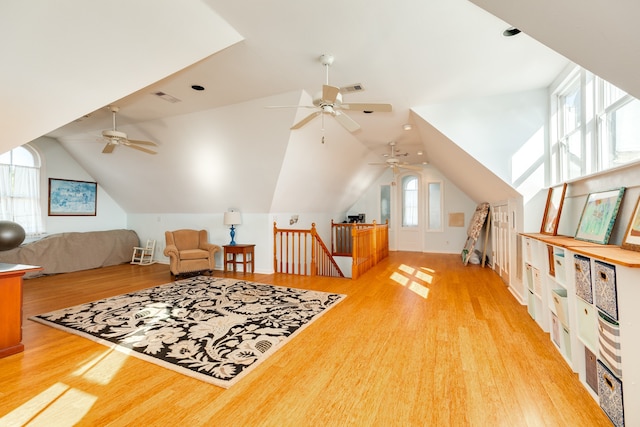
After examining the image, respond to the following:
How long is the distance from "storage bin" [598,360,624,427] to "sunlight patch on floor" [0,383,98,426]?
3.10m

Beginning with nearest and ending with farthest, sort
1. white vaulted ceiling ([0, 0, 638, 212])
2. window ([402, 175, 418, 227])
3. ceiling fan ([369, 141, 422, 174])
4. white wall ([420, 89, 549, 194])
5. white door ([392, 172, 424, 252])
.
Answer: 1. white vaulted ceiling ([0, 0, 638, 212])
2. white wall ([420, 89, 549, 194])
3. ceiling fan ([369, 141, 422, 174])
4. white door ([392, 172, 424, 252])
5. window ([402, 175, 418, 227])

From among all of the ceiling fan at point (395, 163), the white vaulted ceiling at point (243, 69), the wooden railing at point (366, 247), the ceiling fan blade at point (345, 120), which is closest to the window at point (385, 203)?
the wooden railing at point (366, 247)

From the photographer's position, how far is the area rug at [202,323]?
245 cm

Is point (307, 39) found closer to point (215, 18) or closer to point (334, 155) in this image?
point (215, 18)

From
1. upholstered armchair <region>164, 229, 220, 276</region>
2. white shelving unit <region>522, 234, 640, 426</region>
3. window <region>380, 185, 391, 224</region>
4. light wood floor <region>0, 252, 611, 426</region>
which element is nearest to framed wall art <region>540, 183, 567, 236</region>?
white shelving unit <region>522, 234, 640, 426</region>

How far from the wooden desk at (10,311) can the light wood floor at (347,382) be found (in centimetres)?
13

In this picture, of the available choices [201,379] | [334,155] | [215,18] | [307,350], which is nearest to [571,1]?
[215,18]

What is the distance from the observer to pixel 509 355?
8.27 ft

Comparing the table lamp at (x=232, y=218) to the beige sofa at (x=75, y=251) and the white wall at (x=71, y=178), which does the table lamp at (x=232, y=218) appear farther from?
the white wall at (x=71, y=178)

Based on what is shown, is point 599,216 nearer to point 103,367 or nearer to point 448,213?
point 103,367

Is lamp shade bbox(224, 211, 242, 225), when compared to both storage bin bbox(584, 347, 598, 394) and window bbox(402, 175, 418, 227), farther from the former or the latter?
window bbox(402, 175, 418, 227)

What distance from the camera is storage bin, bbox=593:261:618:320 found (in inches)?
62.2

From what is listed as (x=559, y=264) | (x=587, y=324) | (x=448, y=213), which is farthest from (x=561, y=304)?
(x=448, y=213)

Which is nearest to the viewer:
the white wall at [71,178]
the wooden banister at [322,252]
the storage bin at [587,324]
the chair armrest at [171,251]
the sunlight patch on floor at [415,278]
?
the storage bin at [587,324]
